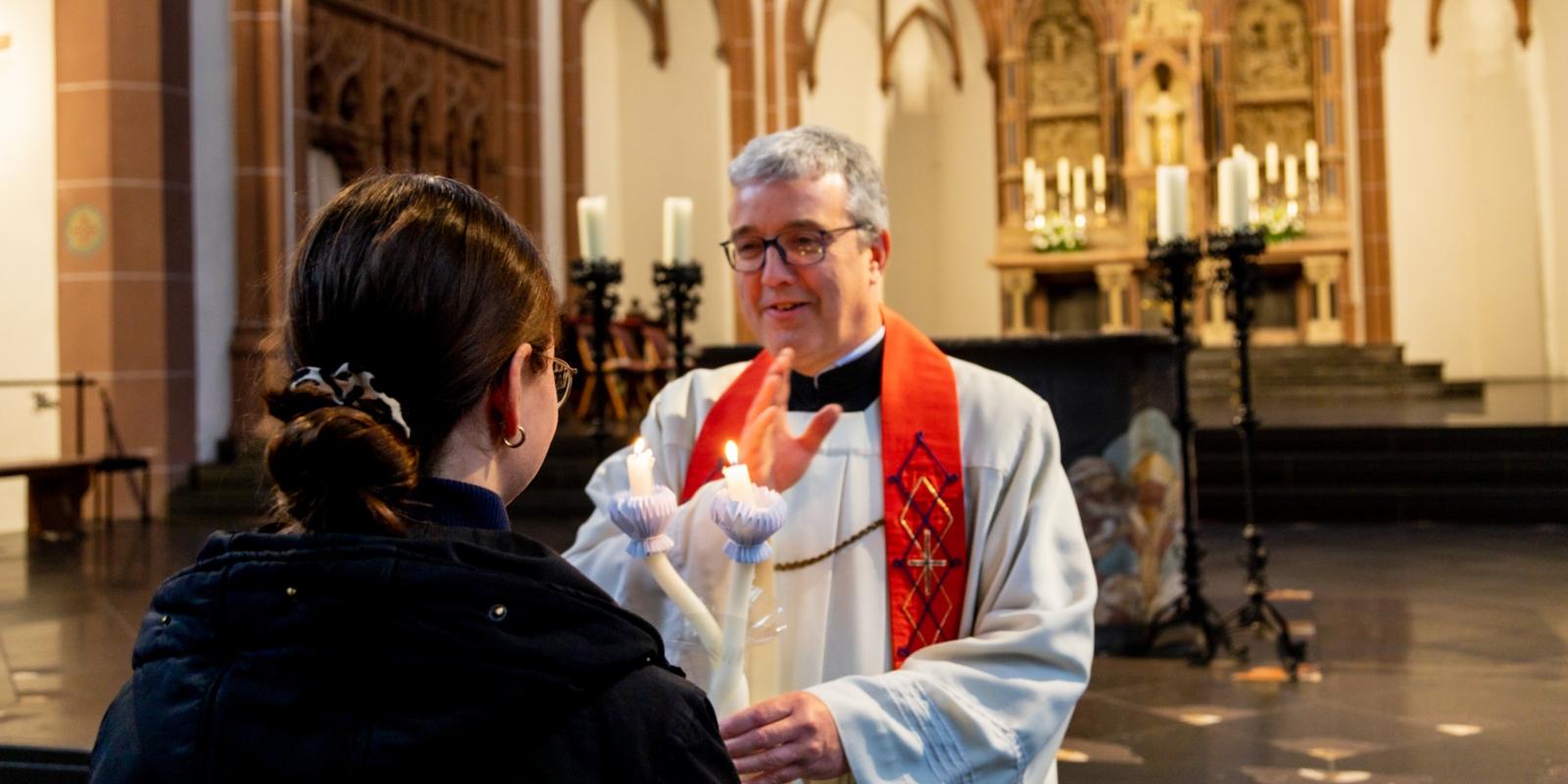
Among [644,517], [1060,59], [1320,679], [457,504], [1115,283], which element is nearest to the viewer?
[457,504]

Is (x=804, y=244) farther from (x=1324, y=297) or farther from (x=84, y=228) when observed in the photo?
(x=1324, y=297)

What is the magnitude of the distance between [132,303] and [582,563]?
7.21 meters

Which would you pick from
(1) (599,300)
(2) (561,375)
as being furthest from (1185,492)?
(2) (561,375)

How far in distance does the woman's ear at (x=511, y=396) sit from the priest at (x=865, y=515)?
642mm

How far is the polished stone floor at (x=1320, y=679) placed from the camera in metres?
3.40

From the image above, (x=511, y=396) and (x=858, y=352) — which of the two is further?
(x=858, y=352)

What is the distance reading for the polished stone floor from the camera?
134 inches

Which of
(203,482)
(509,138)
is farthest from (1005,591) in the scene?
(509,138)

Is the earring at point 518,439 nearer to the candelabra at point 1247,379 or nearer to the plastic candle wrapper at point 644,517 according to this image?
the plastic candle wrapper at point 644,517

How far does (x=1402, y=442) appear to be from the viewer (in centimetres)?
830

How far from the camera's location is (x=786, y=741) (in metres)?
1.67

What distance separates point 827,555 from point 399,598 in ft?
4.05

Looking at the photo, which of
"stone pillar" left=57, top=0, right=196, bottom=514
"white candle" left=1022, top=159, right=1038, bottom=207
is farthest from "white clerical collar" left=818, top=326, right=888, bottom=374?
"white candle" left=1022, top=159, right=1038, bottom=207

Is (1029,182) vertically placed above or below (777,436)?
above
